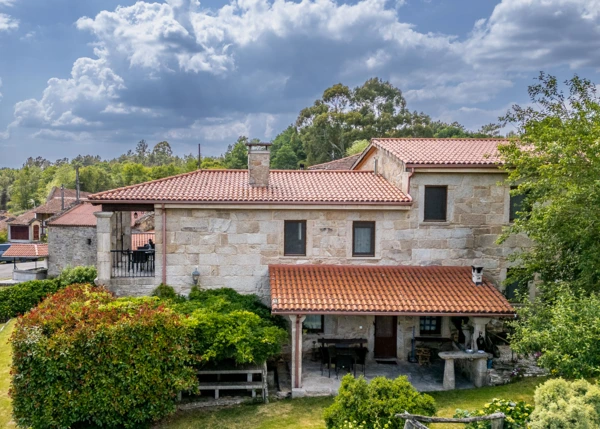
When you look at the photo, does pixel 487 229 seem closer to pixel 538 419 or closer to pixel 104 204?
pixel 538 419

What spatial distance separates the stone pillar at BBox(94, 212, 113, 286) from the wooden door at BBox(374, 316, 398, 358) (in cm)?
905

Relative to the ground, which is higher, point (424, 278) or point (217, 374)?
point (424, 278)

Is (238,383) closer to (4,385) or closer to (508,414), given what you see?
(508,414)

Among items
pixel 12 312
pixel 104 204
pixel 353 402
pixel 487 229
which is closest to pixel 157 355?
pixel 353 402

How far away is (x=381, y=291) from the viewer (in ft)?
43.7

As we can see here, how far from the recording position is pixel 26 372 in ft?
32.1

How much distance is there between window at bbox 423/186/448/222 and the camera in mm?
14924

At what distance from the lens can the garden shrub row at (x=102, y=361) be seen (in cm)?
977

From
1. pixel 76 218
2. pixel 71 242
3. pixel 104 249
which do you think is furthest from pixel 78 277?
pixel 76 218

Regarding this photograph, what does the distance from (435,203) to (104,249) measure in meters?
11.0

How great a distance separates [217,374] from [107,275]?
5.16 meters

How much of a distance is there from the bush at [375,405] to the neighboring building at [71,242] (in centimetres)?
2588

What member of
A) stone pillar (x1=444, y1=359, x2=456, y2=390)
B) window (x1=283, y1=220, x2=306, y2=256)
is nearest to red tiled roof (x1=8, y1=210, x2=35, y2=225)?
window (x1=283, y1=220, x2=306, y2=256)

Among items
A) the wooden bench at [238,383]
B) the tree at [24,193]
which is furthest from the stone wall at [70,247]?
the tree at [24,193]
